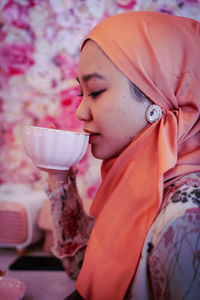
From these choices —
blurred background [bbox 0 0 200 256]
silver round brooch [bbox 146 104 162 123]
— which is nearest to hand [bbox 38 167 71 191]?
silver round brooch [bbox 146 104 162 123]

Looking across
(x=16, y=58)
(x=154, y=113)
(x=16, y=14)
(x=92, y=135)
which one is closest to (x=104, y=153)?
(x=92, y=135)

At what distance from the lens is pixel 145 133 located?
24.3 inches

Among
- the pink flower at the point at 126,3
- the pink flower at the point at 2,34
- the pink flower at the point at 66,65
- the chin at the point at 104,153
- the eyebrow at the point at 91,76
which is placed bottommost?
the chin at the point at 104,153

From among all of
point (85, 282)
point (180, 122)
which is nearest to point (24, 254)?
point (85, 282)

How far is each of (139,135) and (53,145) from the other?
0.22 meters

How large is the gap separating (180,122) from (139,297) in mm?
395

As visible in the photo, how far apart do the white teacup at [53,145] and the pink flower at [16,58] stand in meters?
1.00

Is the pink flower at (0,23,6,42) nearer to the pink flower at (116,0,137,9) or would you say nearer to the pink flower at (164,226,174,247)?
the pink flower at (116,0,137,9)

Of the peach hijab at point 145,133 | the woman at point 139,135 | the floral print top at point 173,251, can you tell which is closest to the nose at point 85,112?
the woman at point 139,135

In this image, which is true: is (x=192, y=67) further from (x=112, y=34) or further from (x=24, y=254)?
(x=24, y=254)

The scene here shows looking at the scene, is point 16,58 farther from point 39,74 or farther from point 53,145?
point 53,145

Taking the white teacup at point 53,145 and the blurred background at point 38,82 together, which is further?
the blurred background at point 38,82

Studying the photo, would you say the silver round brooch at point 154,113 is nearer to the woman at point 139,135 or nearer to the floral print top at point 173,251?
the woman at point 139,135

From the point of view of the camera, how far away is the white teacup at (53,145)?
0.67m
